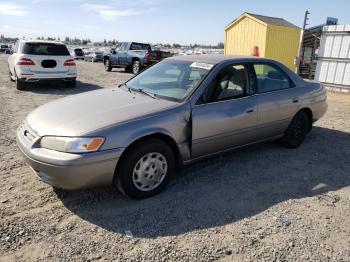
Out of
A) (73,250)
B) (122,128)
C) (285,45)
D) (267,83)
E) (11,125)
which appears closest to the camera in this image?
(73,250)

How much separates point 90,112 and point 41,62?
7.91m

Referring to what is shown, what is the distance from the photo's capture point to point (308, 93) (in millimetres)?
5484

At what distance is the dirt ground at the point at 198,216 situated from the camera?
2893 mm

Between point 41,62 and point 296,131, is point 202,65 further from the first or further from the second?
point 41,62

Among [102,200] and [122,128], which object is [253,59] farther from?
[102,200]

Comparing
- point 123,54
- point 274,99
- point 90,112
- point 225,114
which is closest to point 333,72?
Result: point 274,99

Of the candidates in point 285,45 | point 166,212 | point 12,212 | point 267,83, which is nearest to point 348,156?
point 267,83

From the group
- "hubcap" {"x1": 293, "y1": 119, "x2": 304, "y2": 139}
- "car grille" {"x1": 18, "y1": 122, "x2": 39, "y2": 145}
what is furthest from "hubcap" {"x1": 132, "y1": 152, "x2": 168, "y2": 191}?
"hubcap" {"x1": 293, "y1": 119, "x2": 304, "y2": 139}

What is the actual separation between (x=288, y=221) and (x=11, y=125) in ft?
18.3

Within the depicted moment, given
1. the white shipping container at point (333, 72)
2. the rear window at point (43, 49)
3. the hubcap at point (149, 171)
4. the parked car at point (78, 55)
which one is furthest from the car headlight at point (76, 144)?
the parked car at point (78, 55)

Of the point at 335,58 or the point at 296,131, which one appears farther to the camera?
the point at 335,58

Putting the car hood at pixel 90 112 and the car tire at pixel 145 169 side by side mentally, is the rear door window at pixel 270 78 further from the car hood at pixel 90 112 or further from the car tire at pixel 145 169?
the car tire at pixel 145 169

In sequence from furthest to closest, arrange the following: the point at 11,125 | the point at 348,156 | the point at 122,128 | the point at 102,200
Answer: the point at 11,125 < the point at 348,156 < the point at 102,200 < the point at 122,128

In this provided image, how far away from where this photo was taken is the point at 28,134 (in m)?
3.63
